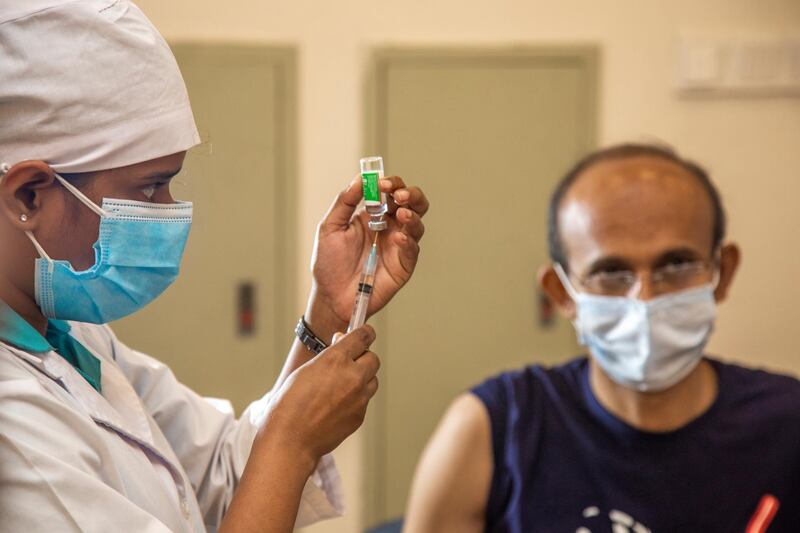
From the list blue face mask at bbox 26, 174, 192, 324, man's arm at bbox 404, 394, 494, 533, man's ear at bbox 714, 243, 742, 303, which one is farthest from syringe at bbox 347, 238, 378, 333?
man's ear at bbox 714, 243, 742, 303

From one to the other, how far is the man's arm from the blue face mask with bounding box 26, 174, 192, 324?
Answer: 0.69 metres

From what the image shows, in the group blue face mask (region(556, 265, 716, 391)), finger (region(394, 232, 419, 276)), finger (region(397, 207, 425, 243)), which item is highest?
finger (region(397, 207, 425, 243))

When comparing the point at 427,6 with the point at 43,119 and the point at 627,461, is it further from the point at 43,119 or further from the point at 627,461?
the point at 43,119

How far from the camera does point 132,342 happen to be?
2.63 metres

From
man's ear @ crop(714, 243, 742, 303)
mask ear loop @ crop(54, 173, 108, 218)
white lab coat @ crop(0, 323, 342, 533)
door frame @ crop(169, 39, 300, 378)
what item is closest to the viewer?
white lab coat @ crop(0, 323, 342, 533)

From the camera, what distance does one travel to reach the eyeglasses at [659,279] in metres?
1.50

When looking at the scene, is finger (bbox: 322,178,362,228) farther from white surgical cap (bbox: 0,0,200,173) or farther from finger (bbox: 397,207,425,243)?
white surgical cap (bbox: 0,0,200,173)

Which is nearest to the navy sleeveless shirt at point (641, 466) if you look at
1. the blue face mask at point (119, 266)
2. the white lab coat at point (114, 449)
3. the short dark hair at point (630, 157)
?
the short dark hair at point (630, 157)

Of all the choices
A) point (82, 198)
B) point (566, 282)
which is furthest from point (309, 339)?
point (566, 282)

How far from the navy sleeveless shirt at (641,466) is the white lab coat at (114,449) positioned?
0.43m

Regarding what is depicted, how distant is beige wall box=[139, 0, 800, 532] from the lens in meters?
2.82

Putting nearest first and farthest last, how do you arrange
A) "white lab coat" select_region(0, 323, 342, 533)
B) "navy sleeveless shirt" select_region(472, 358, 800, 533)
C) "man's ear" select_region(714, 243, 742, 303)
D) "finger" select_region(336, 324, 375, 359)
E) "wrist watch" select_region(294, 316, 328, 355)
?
1. "white lab coat" select_region(0, 323, 342, 533)
2. "finger" select_region(336, 324, 375, 359)
3. "wrist watch" select_region(294, 316, 328, 355)
4. "navy sleeveless shirt" select_region(472, 358, 800, 533)
5. "man's ear" select_region(714, 243, 742, 303)

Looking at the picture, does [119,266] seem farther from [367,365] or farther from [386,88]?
[386,88]

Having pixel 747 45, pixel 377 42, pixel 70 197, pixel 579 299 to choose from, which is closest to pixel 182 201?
pixel 70 197
